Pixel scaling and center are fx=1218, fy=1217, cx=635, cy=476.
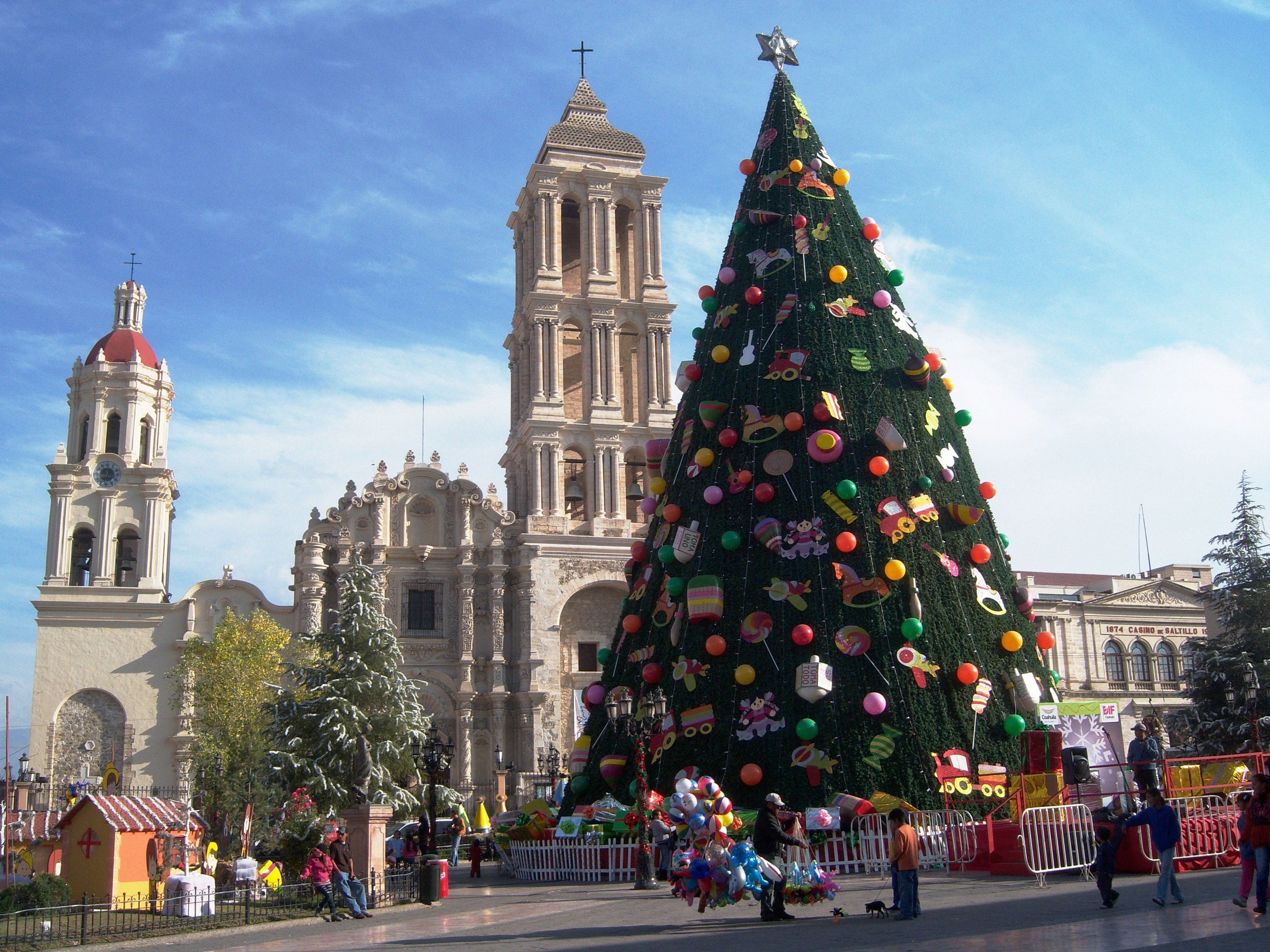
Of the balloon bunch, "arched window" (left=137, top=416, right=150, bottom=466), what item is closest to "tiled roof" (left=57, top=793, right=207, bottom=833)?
the balloon bunch

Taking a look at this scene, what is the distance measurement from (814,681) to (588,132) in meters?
33.8

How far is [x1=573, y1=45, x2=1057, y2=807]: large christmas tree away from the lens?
17.2 m

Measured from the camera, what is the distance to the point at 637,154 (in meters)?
46.4

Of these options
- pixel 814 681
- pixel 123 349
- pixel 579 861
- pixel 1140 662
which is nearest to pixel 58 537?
pixel 123 349

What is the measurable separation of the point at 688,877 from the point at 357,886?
5728 mm

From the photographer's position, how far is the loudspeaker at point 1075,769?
52.7 feet


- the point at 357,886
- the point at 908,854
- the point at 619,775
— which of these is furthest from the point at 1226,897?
the point at 357,886

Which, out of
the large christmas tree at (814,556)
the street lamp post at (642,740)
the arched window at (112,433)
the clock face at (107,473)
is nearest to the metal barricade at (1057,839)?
the large christmas tree at (814,556)

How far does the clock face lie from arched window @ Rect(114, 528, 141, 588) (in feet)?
5.66

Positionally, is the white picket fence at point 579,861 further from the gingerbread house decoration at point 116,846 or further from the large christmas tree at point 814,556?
→ the gingerbread house decoration at point 116,846

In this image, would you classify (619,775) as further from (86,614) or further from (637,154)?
(637,154)

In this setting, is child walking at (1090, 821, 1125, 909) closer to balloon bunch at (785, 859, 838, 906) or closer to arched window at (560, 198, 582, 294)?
balloon bunch at (785, 859, 838, 906)

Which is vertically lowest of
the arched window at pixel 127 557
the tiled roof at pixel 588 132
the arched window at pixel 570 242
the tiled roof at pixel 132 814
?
the tiled roof at pixel 132 814

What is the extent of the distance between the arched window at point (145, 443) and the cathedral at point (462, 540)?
50mm
